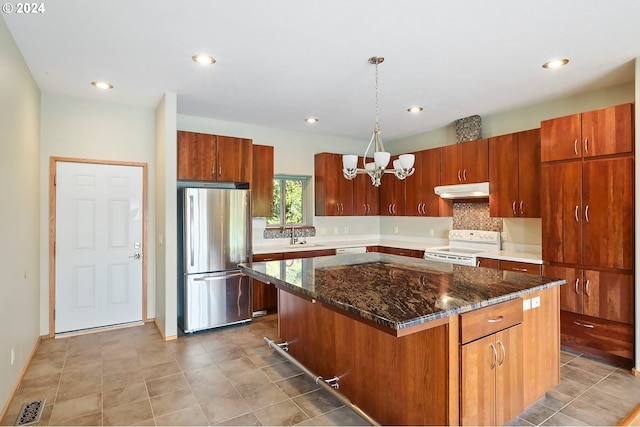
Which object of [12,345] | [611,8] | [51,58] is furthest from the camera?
[51,58]

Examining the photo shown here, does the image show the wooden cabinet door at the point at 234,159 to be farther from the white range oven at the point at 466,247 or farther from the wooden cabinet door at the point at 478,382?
the wooden cabinet door at the point at 478,382

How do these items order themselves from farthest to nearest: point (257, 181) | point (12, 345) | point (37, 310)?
point (257, 181)
point (37, 310)
point (12, 345)

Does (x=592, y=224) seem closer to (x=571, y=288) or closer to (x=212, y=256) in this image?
(x=571, y=288)

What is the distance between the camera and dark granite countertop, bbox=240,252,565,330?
5.52ft

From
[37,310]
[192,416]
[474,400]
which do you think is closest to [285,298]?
[192,416]

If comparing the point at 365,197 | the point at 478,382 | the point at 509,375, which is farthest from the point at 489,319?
Answer: the point at 365,197

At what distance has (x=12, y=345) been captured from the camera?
8.59 ft

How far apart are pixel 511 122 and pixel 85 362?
5399 millimetres

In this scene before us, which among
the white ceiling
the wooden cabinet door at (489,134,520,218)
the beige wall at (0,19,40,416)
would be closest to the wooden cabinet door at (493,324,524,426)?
the white ceiling

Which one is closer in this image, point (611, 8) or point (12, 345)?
point (611, 8)

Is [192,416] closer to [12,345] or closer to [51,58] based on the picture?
[12,345]

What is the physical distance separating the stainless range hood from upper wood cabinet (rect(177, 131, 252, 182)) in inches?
104

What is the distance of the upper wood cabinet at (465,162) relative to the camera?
447 cm

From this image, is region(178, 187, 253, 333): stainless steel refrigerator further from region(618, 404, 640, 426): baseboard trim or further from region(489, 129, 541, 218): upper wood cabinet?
region(618, 404, 640, 426): baseboard trim
